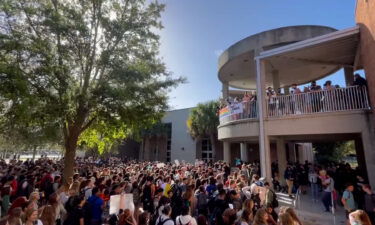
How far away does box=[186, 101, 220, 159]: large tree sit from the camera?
2692cm

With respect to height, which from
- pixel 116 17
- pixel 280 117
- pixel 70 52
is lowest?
pixel 280 117

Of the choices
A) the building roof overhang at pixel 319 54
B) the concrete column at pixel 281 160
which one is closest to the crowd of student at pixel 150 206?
the concrete column at pixel 281 160

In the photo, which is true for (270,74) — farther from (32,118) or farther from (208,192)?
(32,118)

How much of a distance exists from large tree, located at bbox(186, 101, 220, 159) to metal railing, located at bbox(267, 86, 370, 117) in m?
15.3

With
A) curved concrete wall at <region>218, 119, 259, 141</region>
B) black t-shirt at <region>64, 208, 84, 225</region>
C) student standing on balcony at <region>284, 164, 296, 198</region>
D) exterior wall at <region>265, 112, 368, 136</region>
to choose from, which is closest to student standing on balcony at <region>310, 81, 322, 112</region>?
exterior wall at <region>265, 112, 368, 136</region>

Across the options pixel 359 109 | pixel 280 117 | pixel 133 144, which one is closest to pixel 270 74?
pixel 280 117

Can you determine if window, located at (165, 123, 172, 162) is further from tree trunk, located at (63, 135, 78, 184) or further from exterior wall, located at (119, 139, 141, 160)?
tree trunk, located at (63, 135, 78, 184)

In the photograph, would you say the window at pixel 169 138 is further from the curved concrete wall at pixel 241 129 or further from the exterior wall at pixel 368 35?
the exterior wall at pixel 368 35

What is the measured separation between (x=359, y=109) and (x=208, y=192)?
22.5ft

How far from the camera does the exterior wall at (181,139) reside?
31391 mm

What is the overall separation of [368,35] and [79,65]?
451 inches

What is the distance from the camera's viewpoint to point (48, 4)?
30.6 ft

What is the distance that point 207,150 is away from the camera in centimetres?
3038

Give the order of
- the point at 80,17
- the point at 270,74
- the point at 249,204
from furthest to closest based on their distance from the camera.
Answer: the point at 270,74 < the point at 80,17 < the point at 249,204
